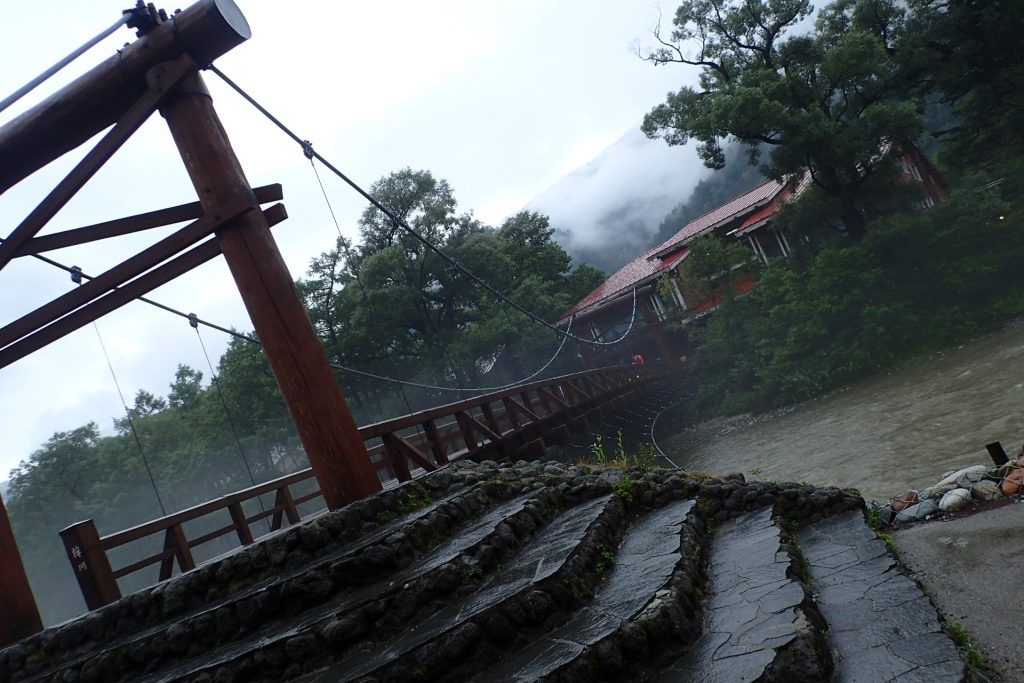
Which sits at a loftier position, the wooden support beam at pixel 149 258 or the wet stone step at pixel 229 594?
the wooden support beam at pixel 149 258

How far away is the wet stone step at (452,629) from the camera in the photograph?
2725 millimetres

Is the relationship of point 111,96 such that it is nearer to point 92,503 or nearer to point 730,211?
point 730,211

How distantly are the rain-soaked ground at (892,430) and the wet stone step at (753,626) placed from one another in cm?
332

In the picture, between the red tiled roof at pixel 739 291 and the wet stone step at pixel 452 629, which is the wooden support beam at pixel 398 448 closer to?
the wet stone step at pixel 452 629

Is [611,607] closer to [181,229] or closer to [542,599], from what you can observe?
[542,599]

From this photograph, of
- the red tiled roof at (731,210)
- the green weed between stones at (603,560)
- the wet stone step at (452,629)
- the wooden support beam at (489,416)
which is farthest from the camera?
the red tiled roof at (731,210)

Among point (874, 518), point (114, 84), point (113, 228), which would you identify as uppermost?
point (114, 84)

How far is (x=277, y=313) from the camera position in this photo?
15.1 ft

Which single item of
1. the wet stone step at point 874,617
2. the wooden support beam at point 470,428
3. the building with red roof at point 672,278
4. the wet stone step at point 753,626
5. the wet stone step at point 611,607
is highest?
the building with red roof at point 672,278

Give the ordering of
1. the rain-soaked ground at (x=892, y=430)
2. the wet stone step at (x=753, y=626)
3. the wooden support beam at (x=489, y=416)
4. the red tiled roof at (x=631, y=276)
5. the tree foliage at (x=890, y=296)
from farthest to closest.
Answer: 1. the red tiled roof at (x=631, y=276)
2. the tree foliage at (x=890, y=296)
3. the wooden support beam at (x=489, y=416)
4. the rain-soaked ground at (x=892, y=430)
5. the wet stone step at (x=753, y=626)

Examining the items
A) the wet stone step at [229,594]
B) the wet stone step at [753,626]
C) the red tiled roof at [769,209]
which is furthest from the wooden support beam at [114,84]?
the red tiled roof at [769,209]

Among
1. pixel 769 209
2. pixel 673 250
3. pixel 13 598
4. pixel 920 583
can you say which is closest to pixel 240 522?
pixel 13 598

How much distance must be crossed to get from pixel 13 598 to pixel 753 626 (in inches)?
193

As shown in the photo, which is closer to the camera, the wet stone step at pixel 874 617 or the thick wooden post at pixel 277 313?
the wet stone step at pixel 874 617
